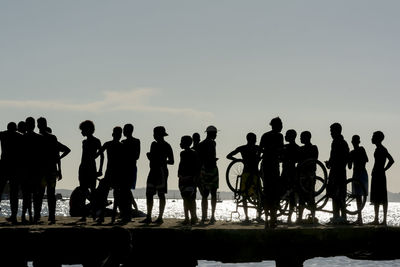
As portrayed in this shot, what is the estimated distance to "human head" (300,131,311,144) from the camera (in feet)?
51.1

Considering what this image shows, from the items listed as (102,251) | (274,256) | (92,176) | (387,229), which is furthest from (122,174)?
(387,229)

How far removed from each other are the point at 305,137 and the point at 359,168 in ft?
5.14

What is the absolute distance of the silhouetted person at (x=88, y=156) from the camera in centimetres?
1472

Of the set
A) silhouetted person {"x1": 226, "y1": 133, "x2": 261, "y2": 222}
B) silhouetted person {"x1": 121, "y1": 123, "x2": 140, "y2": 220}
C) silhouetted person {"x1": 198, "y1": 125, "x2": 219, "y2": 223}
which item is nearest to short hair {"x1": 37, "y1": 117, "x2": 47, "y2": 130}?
silhouetted person {"x1": 121, "y1": 123, "x2": 140, "y2": 220}

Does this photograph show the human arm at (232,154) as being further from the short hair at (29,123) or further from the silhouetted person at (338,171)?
the short hair at (29,123)

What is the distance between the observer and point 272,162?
13461 millimetres

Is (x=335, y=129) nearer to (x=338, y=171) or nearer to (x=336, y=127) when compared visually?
(x=336, y=127)

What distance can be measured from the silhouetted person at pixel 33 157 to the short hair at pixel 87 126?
0.84 meters

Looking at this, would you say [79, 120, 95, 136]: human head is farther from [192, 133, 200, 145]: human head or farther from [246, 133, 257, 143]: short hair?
[246, 133, 257, 143]: short hair

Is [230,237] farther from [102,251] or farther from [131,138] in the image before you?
[131,138]

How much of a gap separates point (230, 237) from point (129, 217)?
10.4ft

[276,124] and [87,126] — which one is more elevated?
[87,126]

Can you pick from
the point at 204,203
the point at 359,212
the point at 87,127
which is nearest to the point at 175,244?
the point at 87,127

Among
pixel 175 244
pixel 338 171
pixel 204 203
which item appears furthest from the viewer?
pixel 204 203
